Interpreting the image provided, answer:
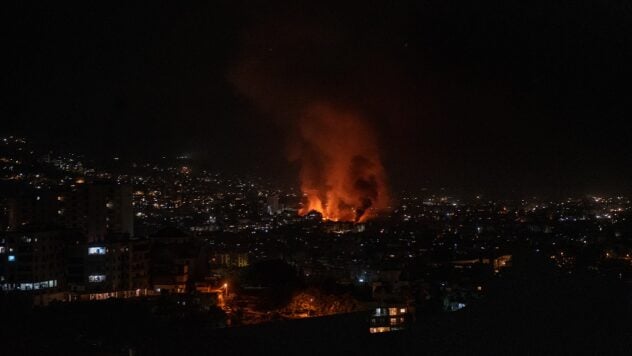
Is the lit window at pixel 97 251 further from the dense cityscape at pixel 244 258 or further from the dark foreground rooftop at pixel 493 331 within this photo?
the dark foreground rooftop at pixel 493 331

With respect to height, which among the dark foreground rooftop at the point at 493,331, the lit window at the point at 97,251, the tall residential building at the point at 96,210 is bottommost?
the dark foreground rooftop at the point at 493,331

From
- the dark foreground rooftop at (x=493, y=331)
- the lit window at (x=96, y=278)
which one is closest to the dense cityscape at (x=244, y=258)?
the lit window at (x=96, y=278)

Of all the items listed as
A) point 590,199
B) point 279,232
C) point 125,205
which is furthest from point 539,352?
point 590,199

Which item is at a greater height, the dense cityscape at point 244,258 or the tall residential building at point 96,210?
the tall residential building at point 96,210

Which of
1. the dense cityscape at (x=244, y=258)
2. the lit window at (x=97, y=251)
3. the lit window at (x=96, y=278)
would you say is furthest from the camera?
the lit window at (x=97, y=251)

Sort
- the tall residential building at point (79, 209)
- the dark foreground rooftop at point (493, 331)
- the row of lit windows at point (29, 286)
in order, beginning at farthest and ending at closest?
the tall residential building at point (79, 209), the row of lit windows at point (29, 286), the dark foreground rooftop at point (493, 331)

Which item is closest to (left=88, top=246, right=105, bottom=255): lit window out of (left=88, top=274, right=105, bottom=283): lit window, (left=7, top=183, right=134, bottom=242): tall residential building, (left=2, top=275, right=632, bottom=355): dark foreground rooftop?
(left=88, top=274, right=105, bottom=283): lit window

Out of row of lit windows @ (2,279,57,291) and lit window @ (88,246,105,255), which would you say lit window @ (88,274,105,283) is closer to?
lit window @ (88,246,105,255)

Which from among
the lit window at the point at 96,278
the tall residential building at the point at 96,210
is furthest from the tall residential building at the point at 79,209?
the lit window at the point at 96,278

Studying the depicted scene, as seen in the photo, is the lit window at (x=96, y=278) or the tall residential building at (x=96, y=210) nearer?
the lit window at (x=96, y=278)

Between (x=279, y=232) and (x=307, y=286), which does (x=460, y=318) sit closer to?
(x=307, y=286)
